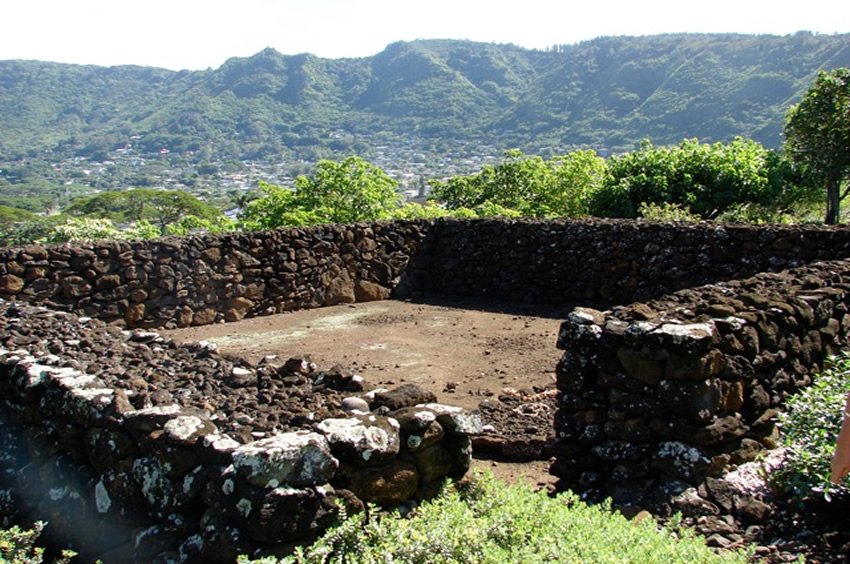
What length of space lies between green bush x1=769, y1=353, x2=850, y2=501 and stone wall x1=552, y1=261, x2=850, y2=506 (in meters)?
0.29

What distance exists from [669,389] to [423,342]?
6.13 metres

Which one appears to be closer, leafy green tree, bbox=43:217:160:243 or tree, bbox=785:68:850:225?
leafy green tree, bbox=43:217:160:243

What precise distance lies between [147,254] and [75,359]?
607cm

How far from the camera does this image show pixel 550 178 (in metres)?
25.9

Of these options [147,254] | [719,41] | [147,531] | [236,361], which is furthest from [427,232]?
[719,41]

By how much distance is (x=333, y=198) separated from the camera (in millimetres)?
21891

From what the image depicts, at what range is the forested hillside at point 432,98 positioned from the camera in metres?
98.2

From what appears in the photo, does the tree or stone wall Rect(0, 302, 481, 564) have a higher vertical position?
the tree

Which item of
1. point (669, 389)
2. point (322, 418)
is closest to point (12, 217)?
point (322, 418)

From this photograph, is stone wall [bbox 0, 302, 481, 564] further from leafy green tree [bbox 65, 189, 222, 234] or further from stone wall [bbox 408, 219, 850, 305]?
leafy green tree [bbox 65, 189, 222, 234]

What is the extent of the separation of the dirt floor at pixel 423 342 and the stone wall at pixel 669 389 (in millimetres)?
2490

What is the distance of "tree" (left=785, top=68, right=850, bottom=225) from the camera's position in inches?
934

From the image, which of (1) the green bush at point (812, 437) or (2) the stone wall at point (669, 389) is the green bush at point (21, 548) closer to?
(2) the stone wall at point (669, 389)

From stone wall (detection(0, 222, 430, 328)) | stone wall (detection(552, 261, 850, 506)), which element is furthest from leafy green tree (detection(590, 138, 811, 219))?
stone wall (detection(552, 261, 850, 506))
